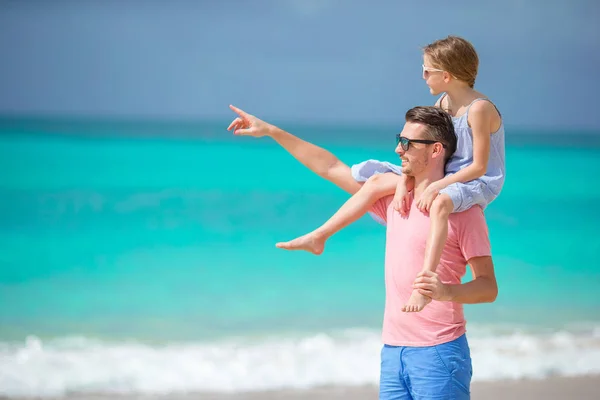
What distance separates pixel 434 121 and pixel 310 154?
0.40m

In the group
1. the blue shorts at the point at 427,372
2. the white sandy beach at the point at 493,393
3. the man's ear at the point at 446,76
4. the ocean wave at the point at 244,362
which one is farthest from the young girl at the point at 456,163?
the ocean wave at the point at 244,362

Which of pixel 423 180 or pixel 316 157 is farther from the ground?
pixel 316 157

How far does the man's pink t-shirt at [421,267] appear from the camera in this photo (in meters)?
2.32

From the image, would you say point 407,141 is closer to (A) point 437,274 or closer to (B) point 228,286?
(A) point 437,274

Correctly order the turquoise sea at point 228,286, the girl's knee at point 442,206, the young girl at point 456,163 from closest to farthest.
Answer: the girl's knee at point 442,206 < the young girl at point 456,163 < the turquoise sea at point 228,286

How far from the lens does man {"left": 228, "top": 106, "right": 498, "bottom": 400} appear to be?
2.29 meters

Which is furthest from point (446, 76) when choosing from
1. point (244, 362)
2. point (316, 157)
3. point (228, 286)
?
point (228, 286)

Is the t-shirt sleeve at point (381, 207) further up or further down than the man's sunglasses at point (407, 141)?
further down

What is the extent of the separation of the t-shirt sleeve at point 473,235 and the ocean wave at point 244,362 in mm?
2790

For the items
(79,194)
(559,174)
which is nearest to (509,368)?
(79,194)

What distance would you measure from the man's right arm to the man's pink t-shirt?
296 millimetres

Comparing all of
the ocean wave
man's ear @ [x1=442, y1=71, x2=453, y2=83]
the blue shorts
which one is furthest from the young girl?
the ocean wave

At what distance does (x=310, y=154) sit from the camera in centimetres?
254

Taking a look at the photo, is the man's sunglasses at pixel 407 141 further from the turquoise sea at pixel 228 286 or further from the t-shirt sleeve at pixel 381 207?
the turquoise sea at pixel 228 286
